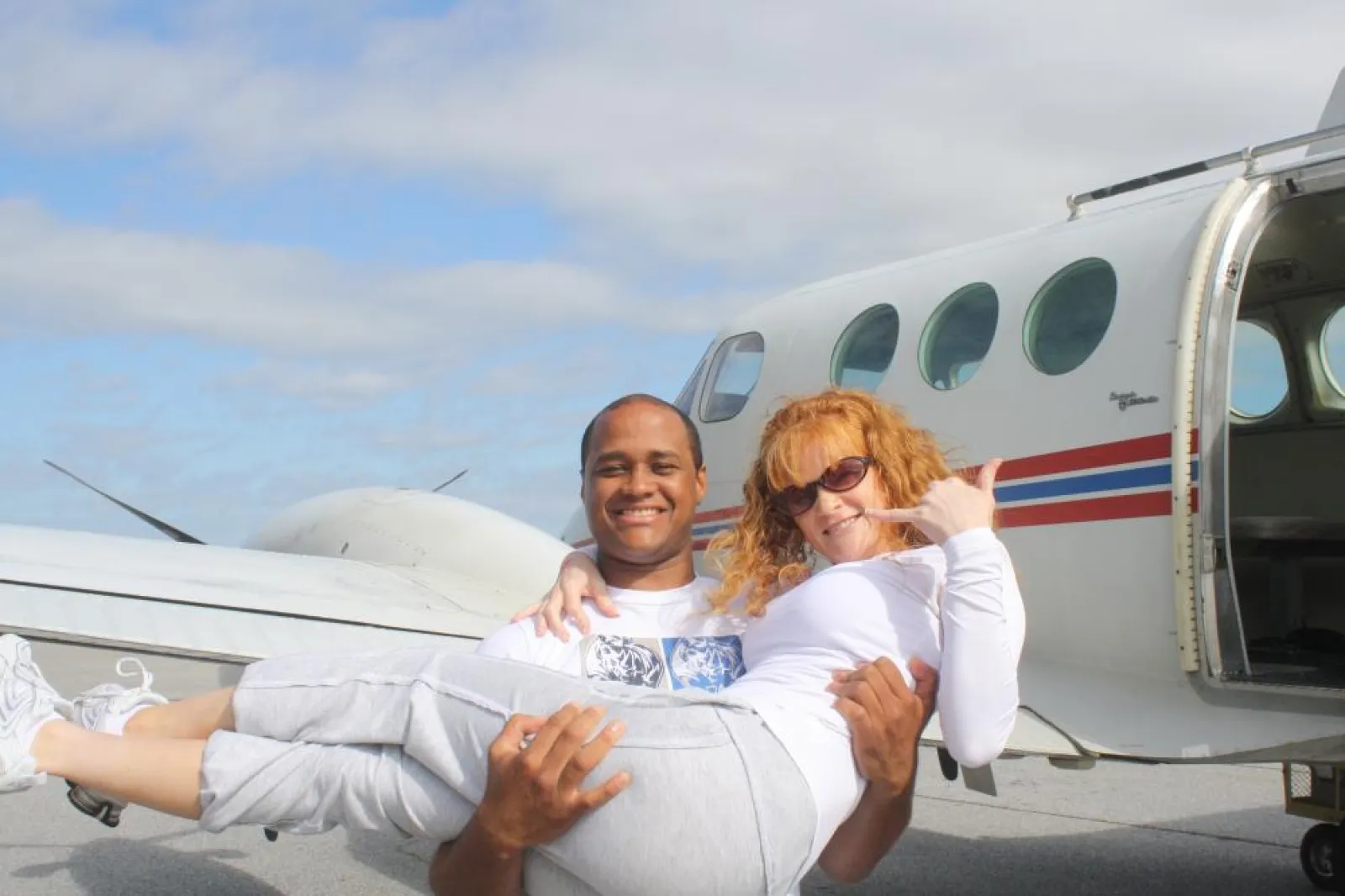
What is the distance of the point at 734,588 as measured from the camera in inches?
127

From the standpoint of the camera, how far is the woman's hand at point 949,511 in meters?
2.78

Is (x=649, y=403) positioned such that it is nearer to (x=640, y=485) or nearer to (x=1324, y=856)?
(x=640, y=485)

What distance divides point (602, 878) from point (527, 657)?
740 millimetres

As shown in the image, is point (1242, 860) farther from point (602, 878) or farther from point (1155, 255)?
point (602, 878)

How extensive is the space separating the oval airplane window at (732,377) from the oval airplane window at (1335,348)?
3408 mm

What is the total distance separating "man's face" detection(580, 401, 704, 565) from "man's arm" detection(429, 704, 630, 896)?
2.60ft

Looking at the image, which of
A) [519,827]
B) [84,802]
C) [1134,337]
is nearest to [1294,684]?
[1134,337]

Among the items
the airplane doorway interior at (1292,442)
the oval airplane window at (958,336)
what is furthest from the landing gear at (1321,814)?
the oval airplane window at (958,336)

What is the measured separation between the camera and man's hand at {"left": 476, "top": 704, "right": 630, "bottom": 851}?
8.02 feet

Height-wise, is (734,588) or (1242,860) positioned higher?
(734,588)

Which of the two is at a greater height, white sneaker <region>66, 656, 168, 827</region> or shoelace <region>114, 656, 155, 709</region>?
shoelace <region>114, 656, 155, 709</region>

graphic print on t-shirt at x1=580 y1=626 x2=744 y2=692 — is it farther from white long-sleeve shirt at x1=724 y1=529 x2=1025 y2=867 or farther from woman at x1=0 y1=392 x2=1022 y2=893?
woman at x1=0 y1=392 x2=1022 y2=893

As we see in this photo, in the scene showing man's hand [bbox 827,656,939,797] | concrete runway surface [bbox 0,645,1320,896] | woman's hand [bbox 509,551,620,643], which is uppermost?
woman's hand [bbox 509,551,620,643]

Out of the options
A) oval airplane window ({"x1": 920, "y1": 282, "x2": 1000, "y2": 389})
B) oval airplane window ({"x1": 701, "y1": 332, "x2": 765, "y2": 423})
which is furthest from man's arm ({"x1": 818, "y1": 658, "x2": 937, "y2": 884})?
oval airplane window ({"x1": 701, "y1": 332, "x2": 765, "y2": 423})
